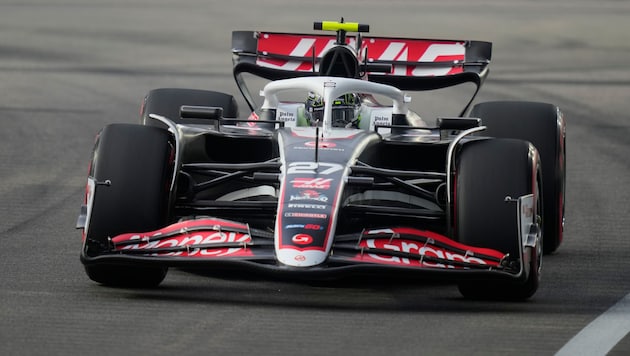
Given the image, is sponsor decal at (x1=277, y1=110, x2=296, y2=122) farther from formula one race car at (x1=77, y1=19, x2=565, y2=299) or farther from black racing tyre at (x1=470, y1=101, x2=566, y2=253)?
black racing tyre at (x1=470, y1=101, x2=566, y2=253)

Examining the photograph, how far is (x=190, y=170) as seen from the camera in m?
9.66

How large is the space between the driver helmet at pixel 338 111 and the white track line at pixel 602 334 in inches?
108

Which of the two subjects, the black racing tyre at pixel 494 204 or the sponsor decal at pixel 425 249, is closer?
the sponsor decal at pixel 425 249

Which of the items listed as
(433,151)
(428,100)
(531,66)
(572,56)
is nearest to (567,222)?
(433,151)

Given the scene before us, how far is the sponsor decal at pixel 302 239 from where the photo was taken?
27.9 feet

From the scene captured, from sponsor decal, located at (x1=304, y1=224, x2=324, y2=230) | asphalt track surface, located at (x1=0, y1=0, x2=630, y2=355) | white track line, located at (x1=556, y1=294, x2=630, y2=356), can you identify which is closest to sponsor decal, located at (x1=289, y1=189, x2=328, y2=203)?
sponsor decal, located at (x1=304, y1=224, x2=324, y2=230)

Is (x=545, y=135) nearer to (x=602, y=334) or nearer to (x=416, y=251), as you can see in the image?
(x=416, y=251)

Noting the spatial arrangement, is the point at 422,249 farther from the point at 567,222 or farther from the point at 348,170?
the point at 567,222

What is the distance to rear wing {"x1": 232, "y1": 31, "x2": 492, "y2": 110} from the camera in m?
12.3

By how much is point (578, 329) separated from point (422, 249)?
1.04 meters

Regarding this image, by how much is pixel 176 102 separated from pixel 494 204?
373 centimetres

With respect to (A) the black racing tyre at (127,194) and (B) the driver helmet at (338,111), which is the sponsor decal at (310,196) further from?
(B) the driver helmet at (338,111)

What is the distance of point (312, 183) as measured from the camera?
9023 mm

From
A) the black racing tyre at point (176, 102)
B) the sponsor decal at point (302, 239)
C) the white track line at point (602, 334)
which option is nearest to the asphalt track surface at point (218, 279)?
the white track line at point (602, 334)
